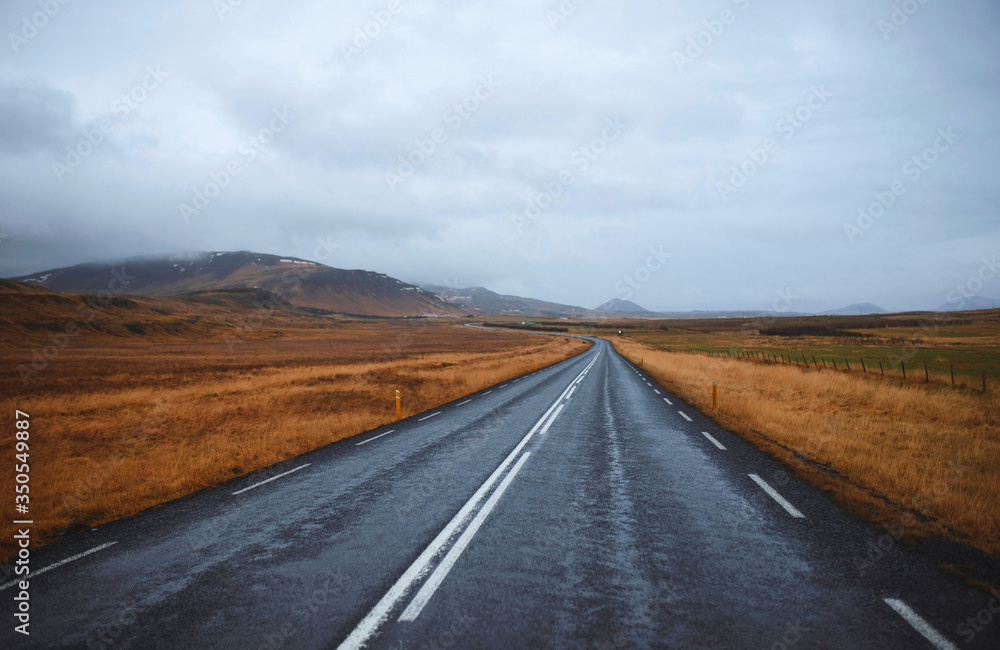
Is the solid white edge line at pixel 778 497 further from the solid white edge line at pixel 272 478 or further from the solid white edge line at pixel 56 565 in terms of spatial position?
the solid white edge line at pixel 56 565

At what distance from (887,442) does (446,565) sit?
11.4m

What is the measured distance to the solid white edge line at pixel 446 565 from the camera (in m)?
3.85

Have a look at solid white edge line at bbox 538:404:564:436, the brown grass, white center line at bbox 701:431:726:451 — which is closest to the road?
the brown grass

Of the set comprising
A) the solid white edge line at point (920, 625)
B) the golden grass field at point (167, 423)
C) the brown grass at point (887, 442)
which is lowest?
the golden grass field at point (167, 423)

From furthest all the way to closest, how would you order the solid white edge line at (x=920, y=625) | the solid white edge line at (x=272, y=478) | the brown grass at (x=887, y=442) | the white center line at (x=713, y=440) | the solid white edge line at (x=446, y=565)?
the white center line at (x=713, y=440)
the solid white edge line at (x=272, y=478)
the brown grass at (x=887, y=442)
the solid white edge line at (x=446, y=565)
the solid white edge line at (x=920, y=625)

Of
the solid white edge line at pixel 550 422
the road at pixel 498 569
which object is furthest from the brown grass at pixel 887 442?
the solid white edge line at pixel 550 422

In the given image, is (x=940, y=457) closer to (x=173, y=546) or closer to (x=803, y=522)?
(x=803, y=522)

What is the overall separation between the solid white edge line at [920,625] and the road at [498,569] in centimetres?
2

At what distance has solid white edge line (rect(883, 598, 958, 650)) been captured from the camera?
340 cm

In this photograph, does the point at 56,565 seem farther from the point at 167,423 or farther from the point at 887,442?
the point at 887,442

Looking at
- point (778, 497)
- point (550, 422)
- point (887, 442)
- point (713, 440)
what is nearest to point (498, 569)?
point (778, 497)

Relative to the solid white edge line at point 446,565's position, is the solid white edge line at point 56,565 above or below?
below

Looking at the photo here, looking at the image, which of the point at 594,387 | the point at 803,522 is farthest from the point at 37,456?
the point at 594,387

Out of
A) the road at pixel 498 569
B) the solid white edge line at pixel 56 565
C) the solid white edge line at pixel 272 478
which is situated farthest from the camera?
the solid white edge line at pixel 272 478
